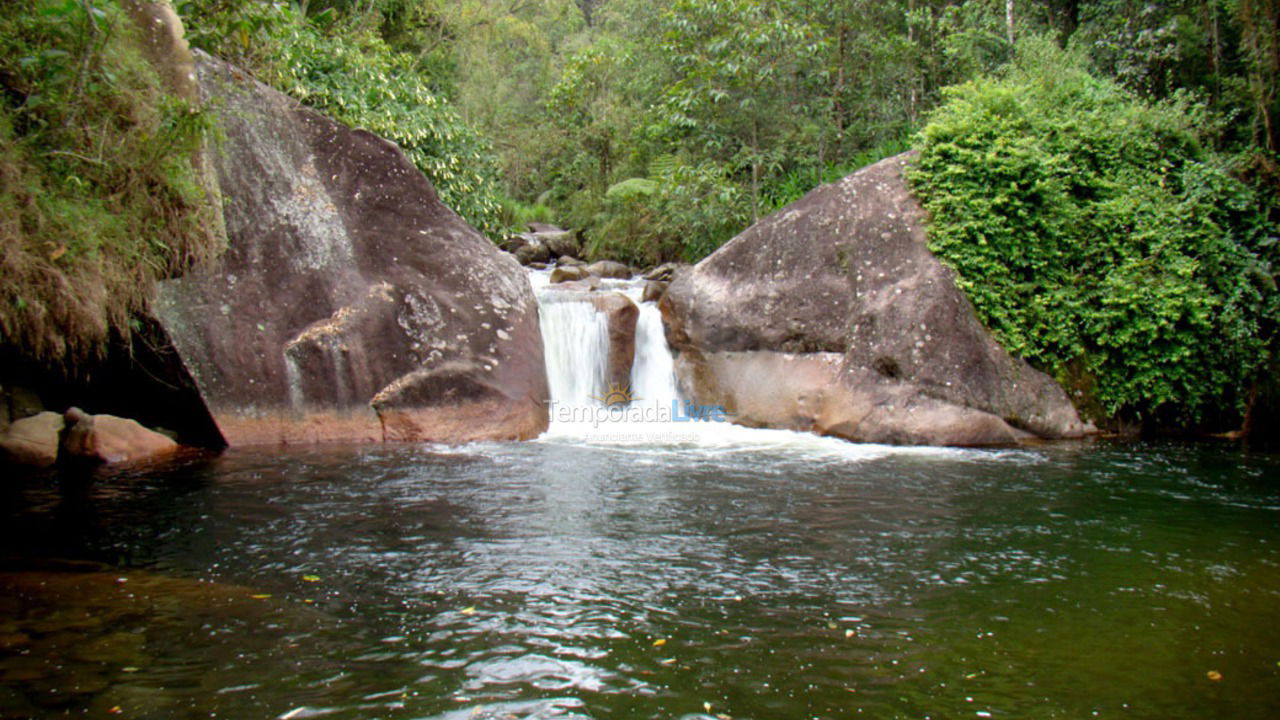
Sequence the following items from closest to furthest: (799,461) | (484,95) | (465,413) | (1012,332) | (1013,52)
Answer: (799,461)
(465,413)
(1012,332)
(1013,52)
(484,95)

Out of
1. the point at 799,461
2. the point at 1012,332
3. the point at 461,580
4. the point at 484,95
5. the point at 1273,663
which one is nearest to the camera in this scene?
the point at 1273,663

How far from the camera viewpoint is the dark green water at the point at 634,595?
13.3 ft

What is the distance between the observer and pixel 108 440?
30.9 ft

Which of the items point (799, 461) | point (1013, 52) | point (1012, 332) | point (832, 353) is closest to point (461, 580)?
point (799, 461)

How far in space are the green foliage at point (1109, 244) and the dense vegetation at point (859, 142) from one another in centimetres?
4

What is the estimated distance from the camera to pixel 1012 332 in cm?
1196

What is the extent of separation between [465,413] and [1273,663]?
8759mm

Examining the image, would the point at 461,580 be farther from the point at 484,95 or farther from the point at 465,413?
the point at 484,95

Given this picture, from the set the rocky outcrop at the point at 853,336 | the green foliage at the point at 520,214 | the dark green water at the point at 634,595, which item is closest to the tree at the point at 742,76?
the rocky outcrop at the point at 853,336

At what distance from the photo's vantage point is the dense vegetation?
7660 millimetres

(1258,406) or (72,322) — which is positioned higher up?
(72,322)

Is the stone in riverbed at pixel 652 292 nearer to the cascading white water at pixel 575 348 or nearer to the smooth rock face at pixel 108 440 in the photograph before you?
the cascading white water at pixel 575 348

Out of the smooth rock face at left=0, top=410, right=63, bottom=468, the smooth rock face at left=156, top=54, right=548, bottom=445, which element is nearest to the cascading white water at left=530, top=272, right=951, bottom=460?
the smooth rock face at left=156, top=54, right=548, bottom=445

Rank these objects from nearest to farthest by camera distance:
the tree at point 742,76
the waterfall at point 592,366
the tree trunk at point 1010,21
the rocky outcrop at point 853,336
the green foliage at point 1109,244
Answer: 1. the rocky outcrop at point 853,336
2. the green foliage at point 1109,244
3. the waterfall at point 592,366
4. the tree at point 742,76
5. the tree trunk at point 1010,21
